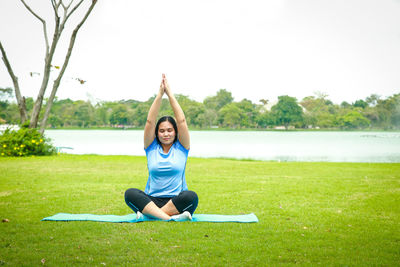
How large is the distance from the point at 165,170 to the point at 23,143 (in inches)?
477

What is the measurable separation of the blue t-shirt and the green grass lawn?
1.54 ft

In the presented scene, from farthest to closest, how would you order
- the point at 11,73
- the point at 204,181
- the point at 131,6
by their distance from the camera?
the point at 131,6, the point at 11,73, the point at 204,181

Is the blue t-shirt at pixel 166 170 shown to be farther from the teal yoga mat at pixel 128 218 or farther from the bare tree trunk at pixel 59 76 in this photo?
the bare tree trunk at pixel 59 76

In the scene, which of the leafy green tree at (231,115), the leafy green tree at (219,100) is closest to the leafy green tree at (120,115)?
the leafy green tree at (219,100)

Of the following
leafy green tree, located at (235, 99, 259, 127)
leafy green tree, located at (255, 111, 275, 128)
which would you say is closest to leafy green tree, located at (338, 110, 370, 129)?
leafy green tree, located at (255, 111, 275, 128)

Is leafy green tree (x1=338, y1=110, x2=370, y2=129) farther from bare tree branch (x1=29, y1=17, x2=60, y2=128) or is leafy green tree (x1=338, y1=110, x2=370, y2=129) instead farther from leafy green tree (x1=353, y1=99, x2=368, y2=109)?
bare tree branch (x1=29, y1=17, x2=60, y2=128)

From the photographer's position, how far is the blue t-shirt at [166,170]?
4.81 meters

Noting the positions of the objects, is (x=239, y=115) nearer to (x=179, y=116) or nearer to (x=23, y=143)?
(x=23, y=143)

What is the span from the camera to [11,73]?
15.8 meters

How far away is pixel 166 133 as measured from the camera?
492 cm

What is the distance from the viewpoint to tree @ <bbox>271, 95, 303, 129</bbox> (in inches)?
3230

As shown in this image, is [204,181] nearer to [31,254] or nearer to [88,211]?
[88,211]

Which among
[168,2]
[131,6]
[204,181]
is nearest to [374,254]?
[204,181]

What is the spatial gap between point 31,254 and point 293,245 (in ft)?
8.85
